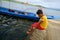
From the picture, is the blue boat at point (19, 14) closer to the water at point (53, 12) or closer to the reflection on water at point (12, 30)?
the water at point (53, 12)

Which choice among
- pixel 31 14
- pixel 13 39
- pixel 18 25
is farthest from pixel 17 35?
pixel 31 14

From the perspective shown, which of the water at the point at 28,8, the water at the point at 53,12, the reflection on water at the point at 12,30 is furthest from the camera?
the water at the point at 28,8

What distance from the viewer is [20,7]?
6477 millimetres

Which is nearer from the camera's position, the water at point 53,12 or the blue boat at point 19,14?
the water at point 53,12

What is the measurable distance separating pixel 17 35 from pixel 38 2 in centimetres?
210

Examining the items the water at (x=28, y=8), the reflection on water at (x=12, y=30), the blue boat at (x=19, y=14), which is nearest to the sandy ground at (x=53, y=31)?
the reflection on water at (x=12, y=30)

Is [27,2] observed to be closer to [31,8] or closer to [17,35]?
[31,8]

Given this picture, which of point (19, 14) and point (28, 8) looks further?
point (28, 8)

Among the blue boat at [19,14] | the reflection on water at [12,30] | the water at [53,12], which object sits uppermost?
the water at [53,12]

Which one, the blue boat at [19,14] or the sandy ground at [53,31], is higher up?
the blue boat at [19,14]

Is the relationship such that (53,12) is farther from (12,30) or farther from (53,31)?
(12,30)

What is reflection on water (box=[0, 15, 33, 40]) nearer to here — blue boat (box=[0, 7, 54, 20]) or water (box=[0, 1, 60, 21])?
blue boat (box=[0, 7, 54, 20])

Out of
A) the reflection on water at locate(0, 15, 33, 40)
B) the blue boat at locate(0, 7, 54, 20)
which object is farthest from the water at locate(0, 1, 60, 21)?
the reflection on water at locate(0, 15, 33, 40)

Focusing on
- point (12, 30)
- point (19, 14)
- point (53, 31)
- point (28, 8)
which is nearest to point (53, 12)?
point (28, 8)
